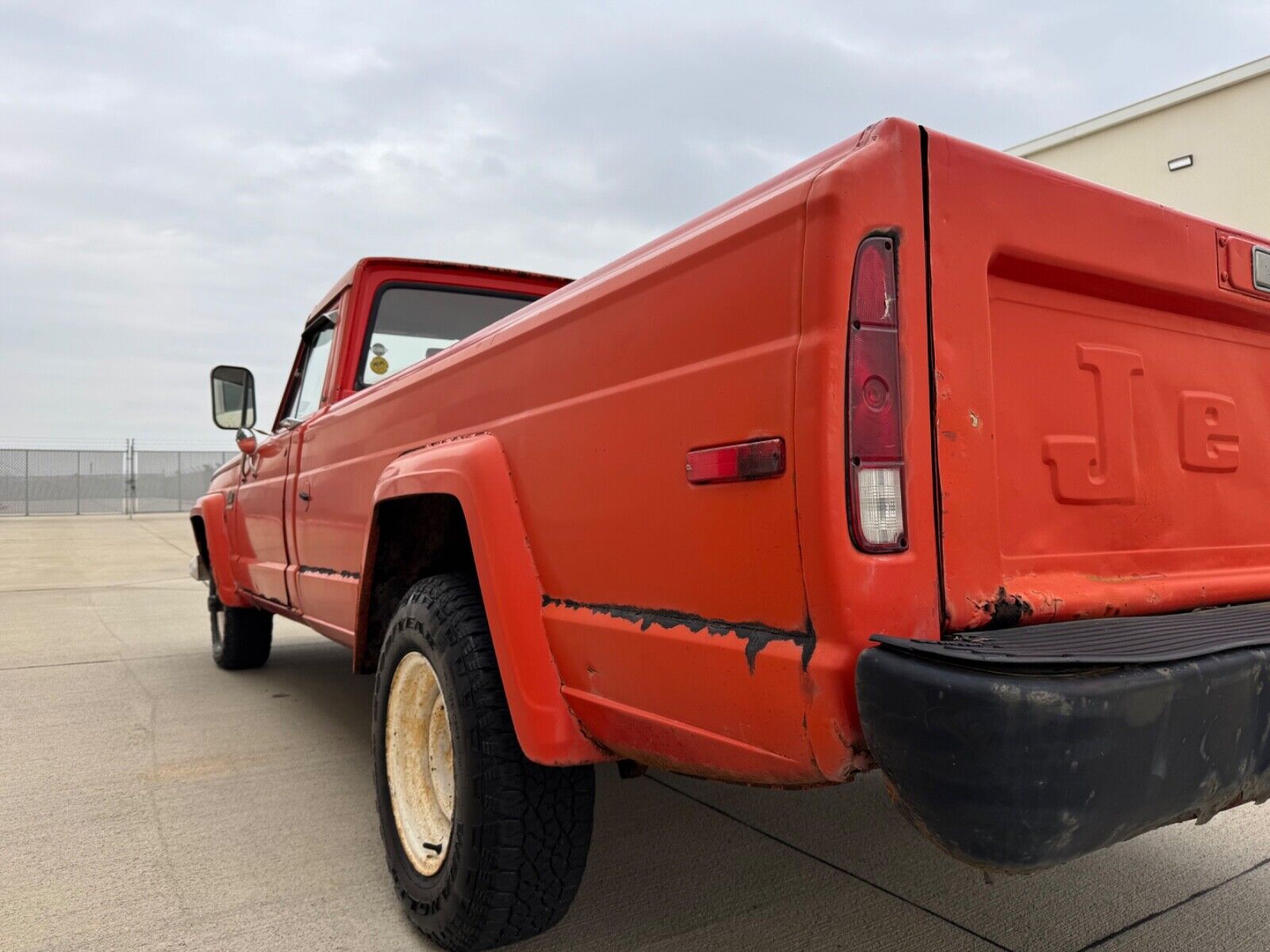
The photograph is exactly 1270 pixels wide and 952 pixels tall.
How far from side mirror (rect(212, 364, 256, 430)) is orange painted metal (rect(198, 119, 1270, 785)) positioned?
3141mm

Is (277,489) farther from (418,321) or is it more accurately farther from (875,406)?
(875,406)

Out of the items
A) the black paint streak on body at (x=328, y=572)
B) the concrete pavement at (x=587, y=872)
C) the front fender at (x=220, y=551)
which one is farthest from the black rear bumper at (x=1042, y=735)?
the front fender at (x=220, y=551)

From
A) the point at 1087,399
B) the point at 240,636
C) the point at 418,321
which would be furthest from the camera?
the point at 240,636

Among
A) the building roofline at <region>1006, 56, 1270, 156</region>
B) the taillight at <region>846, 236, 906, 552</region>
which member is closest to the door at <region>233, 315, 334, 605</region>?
the taillight at <region>846, 236, 906, 552</region>

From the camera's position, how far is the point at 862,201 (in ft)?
4.81

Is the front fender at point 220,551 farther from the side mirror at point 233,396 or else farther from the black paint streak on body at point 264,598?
the side mirror at point 233,396

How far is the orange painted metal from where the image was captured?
4.77 ft

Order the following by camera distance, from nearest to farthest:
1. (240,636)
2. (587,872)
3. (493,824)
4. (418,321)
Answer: (493,824) → (587,872) → (418,321) → (240,636)

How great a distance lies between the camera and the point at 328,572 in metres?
3.48

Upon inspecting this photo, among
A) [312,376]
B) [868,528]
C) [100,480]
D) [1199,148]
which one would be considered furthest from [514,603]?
[100,480]

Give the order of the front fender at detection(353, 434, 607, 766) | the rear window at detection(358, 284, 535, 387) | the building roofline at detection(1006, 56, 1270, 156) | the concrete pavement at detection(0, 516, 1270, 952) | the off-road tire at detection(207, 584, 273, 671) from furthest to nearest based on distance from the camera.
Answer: the building roofline at detection(1006, 56, 1270, 156)
the off-road tire at detection(207, 584, 273, 671)
the rear window at detection(358, 284, 535, 387)
the concrete pavement at detection(0, 516, 1270, 952)
the front fender at detection(353, 434, 607, 766)

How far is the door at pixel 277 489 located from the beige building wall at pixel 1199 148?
953cm

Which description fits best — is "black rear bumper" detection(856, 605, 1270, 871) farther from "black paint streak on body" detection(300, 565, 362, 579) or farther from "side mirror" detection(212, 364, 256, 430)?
"side mirror" detection(212, 364, 256, 430)

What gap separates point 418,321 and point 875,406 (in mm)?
3046
